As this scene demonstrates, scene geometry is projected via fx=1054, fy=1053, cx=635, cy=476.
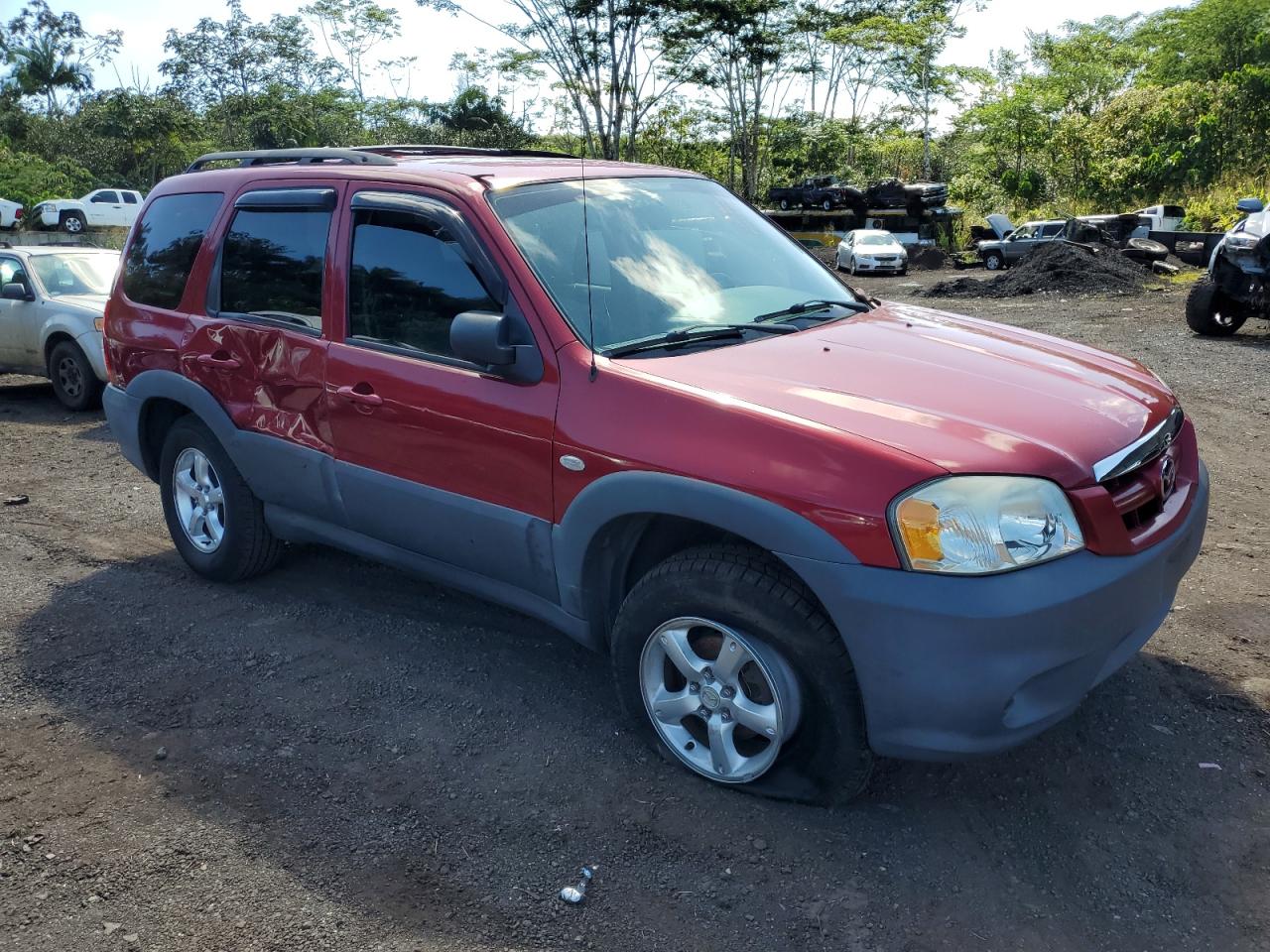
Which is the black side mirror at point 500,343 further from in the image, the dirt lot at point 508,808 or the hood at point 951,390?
the dirt lot at point 508,808

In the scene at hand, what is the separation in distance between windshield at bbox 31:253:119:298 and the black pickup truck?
26.5 metres

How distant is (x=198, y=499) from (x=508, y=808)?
8.54 feet

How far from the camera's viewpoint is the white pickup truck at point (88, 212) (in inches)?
1342

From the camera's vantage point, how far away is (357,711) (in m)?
3.84

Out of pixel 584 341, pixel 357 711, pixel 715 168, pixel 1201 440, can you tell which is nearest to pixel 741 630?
pixel 584 341

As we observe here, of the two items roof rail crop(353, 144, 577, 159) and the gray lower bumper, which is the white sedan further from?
the gray lower bumper

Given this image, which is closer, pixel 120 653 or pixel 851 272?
pixel 120 653

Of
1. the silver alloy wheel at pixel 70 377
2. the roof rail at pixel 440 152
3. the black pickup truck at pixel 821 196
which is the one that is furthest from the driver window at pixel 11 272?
the black pickup truck at pixel 821 196

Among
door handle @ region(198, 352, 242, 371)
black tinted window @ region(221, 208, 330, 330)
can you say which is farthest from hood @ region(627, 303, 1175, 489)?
door handle @ region(198, 352, 242, 371)

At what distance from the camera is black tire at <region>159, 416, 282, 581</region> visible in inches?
187

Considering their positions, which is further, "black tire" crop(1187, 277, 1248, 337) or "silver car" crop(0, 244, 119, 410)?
"black tire" crop(1187, 277, 1248, 337)

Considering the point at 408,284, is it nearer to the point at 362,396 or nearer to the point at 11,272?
the point at 362,396

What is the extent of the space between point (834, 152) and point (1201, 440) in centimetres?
4023

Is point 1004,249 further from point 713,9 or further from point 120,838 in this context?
point 120,838
